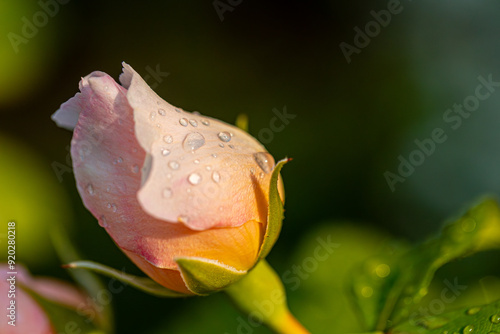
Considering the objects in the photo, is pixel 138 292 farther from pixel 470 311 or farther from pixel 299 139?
pixel 470 311

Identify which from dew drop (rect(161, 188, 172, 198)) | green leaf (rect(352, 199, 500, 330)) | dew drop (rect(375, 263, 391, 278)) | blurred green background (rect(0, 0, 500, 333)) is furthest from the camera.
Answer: blurred green background (rect(0, 0, 500, 333))

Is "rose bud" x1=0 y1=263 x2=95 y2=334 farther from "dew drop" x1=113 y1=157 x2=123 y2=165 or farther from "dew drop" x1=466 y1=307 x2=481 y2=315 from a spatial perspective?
"dew drop" x1=466 y1=307 x2=481 y2=315

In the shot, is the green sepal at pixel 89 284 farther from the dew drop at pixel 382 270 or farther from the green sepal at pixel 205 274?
the dew drop at pixel 382 270

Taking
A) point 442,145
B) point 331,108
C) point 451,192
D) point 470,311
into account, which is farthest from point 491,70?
point 470,311

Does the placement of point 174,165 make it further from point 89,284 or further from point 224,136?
point 89,284

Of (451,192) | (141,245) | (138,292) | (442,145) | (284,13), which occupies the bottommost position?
(138,292)

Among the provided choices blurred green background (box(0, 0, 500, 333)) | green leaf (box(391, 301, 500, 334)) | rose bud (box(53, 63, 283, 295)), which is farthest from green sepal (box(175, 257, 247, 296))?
blurred green background (box(0, 0, 500, 333))
